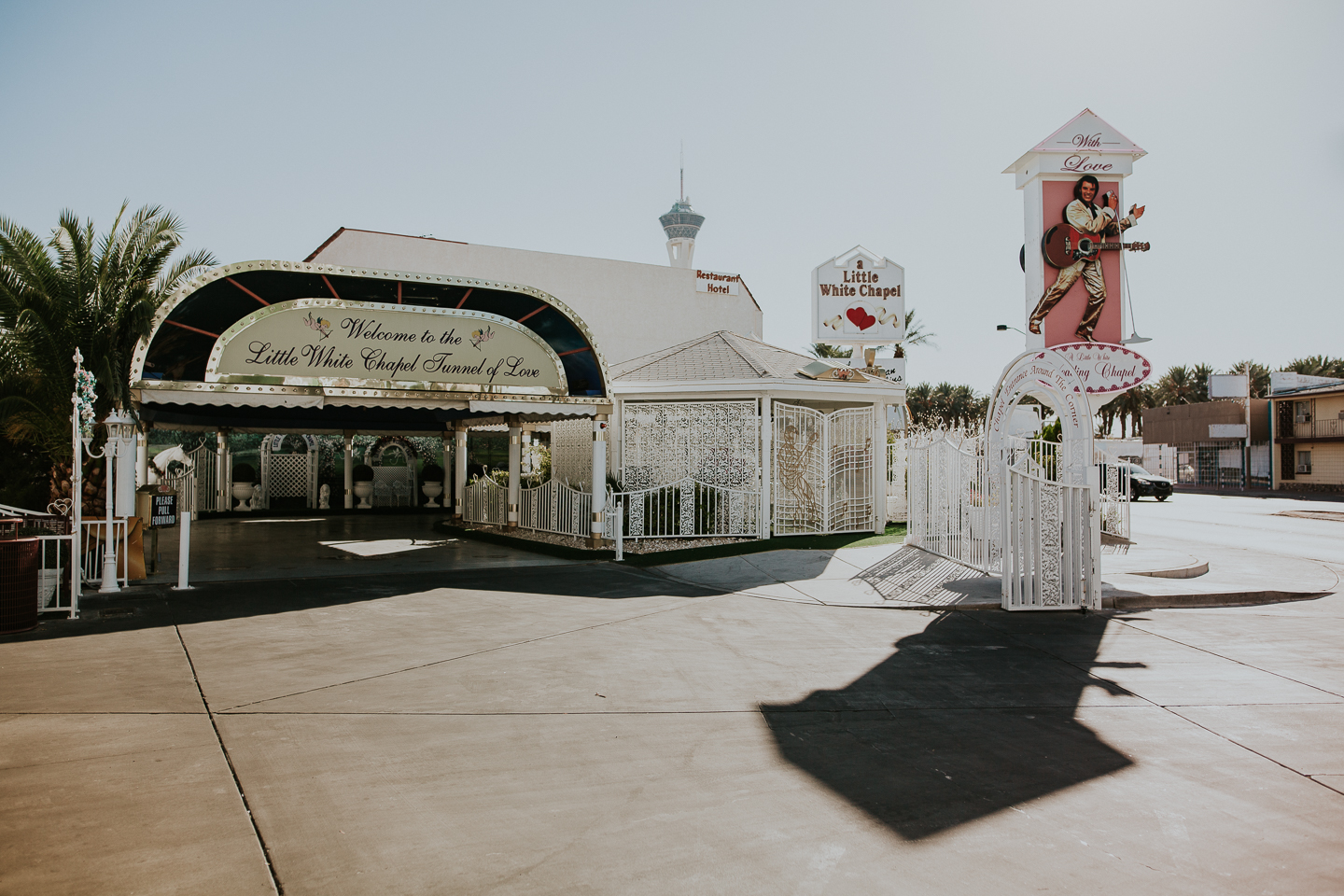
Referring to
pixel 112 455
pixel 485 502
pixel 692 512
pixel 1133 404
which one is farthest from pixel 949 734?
pixel 1133 404

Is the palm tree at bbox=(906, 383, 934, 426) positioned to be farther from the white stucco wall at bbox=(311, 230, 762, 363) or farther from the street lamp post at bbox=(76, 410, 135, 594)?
the street lamp post at bbox=(76, 410, 135, 594)

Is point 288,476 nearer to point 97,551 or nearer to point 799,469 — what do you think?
point 97,551

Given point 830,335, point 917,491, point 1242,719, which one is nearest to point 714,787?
point 1242,719

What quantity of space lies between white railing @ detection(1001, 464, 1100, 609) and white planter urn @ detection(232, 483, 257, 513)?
21.9m

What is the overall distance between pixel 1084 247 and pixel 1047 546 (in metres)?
8.48

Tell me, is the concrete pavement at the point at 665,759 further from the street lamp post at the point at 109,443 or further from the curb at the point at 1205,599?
the street lamp post at the point at 109,443

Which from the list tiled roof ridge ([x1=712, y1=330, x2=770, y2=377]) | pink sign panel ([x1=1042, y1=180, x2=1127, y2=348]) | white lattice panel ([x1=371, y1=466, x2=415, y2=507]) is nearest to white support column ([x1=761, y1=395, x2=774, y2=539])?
tiled roof ridge ([x1=712, y1=330, x2=770, y2=377])

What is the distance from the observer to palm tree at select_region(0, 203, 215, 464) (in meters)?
12.5

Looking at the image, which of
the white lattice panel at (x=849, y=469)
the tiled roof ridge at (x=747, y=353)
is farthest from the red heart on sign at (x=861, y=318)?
the white lattice panel at (x=849, y=469)

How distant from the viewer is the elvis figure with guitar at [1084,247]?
52.5 feet

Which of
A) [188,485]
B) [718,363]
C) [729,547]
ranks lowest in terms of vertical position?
[729,547]

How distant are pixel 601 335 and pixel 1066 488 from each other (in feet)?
81.0

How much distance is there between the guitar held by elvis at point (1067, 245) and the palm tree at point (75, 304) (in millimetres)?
15075

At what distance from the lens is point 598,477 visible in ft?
48.6
